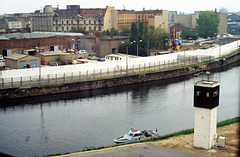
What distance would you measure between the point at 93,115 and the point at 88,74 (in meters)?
4.67

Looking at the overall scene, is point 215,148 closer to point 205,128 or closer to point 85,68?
point 205,128

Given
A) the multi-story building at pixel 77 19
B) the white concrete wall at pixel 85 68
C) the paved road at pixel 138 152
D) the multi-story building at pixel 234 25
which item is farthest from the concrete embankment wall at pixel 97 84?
the multi-story building at pixel 234 25

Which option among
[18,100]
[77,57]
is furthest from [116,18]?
[18,100]

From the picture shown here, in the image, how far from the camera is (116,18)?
3231cm

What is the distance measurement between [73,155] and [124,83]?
910 cm

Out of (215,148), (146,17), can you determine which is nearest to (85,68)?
(215,148)

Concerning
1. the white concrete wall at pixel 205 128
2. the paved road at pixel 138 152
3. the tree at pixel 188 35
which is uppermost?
the tree at pixel 188 35

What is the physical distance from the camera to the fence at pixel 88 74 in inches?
520

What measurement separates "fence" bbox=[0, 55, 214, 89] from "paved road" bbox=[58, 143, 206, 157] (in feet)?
24.3

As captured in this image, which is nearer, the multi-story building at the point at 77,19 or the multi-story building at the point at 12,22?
the multi-story building at the point at 77,19

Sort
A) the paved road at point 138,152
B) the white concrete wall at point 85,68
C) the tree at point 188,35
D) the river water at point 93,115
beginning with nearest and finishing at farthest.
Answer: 1. the paved road at point 138,152
2. the river water at point 93,115
3. the white concrete wall at point 85,68
4. the tree at point 188,35

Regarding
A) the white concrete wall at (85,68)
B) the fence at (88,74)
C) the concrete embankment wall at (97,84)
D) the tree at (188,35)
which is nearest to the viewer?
the concrete embankment wall at (97,84)

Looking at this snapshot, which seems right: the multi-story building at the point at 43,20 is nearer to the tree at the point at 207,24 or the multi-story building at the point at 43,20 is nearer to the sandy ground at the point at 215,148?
the tree at the point at 207,24

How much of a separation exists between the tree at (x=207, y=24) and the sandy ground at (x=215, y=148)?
27.2 meters
